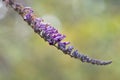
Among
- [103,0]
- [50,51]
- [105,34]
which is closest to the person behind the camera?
[105,34]

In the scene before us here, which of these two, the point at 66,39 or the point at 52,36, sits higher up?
the point at 66,39

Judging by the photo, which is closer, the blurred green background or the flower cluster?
the flower cluster

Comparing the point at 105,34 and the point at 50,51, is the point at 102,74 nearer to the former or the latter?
the point at 50,51

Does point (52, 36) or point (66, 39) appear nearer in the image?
point (52, 36)

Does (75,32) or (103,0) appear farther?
(75,32)

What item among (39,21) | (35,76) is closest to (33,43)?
(35,76)

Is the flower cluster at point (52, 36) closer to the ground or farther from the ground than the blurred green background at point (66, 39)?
closer to the ground

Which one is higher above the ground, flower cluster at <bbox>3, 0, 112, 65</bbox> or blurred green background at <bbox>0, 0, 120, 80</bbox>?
blurred green background at <bbox>0, 0, 120, 80</bbox>

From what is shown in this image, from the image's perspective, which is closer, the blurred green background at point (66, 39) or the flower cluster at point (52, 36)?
the flower cluster at point (52, 36)
